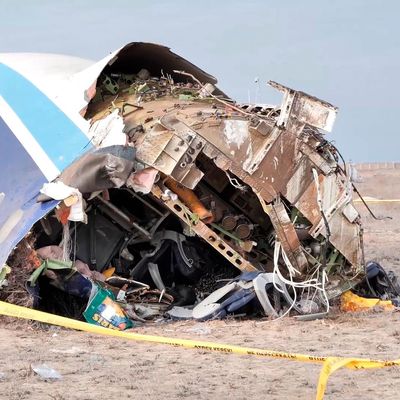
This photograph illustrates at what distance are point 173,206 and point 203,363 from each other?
3.01m

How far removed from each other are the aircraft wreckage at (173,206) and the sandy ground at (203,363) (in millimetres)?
650

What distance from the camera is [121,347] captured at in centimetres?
964

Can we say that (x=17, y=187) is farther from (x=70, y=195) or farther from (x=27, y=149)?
(x=70, y=195)

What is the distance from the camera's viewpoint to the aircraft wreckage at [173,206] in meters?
11.3

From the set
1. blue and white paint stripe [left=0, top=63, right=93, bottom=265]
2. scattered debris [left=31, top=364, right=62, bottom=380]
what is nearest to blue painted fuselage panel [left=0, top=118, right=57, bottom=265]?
blue and white paint stripe [left=0, top=63, right=93, bottom=265]

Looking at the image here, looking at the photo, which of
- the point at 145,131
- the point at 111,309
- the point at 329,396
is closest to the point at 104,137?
the point at 145,131

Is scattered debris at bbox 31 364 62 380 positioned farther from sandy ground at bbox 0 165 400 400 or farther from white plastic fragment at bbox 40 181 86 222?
white plastic fragment at bbox 40 181 86 222

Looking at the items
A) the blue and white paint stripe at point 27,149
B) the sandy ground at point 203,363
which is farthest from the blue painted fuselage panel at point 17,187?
the sandy ground at point 203,363

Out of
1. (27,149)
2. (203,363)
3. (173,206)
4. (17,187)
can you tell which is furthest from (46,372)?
(27,149)

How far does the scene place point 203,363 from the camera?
8.84 meters

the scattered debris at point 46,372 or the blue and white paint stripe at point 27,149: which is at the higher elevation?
the blue and white paint stripe at point 27,149

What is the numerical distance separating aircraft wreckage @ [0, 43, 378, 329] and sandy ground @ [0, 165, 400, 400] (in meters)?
0.65

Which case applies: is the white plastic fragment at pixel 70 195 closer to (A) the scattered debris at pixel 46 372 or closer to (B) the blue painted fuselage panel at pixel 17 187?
(B) the blue painted fuselage panel at pixel 17 187

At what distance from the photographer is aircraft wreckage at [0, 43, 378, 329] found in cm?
1126
